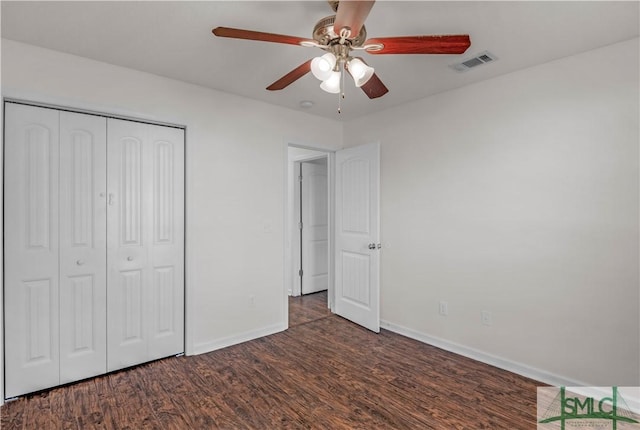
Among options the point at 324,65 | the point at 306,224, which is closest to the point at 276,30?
the point at 324,65

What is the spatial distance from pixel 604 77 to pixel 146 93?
3486 millimetres

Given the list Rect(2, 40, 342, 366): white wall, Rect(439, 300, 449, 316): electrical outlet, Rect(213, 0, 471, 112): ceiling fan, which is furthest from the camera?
Rect(439, 300, 449, 316): electrical outlet

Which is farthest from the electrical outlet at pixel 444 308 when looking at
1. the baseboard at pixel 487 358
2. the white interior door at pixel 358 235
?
the white interior door at pixel 358 235

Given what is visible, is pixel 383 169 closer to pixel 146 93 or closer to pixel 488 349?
pixel 488 349

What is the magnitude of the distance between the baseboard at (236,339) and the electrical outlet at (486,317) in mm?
2002

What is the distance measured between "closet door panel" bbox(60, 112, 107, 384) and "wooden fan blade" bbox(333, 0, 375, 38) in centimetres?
217

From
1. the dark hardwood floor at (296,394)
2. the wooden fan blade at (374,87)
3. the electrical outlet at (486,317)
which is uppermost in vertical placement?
the wooden fan blade at (374,87)

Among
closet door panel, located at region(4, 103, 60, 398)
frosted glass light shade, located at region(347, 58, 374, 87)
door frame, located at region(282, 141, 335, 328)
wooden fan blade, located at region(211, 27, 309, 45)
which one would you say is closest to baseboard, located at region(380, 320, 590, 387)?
door frame, located at region(282, 141, 335, 328)

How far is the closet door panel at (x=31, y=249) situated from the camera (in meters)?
2.32

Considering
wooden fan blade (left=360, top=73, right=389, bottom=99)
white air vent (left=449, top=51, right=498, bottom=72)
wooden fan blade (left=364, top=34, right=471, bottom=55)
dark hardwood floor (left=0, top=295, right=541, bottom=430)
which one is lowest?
dark hardwood floor (left=0, top=295, right=541, bottom=430)

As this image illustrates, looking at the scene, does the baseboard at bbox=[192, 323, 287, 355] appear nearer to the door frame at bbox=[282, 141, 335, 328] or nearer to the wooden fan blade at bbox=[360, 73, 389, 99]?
the door frame at bbox=[282, 141, 335, 328]

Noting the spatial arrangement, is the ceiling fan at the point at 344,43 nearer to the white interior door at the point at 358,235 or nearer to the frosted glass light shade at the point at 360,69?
the frosted glass light shade at the point at 360,69

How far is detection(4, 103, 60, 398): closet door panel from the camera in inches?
91.3

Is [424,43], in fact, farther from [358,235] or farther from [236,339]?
[236,339]
